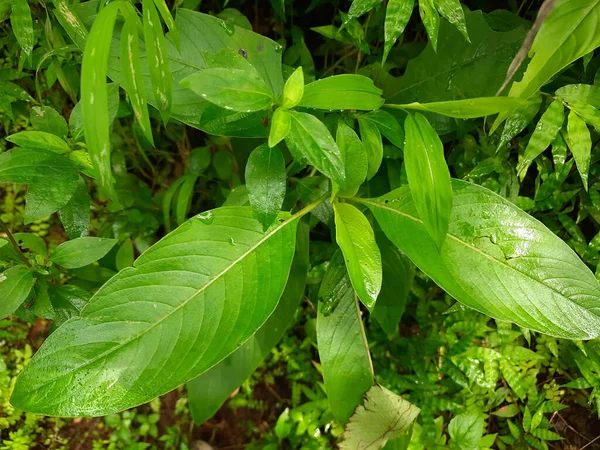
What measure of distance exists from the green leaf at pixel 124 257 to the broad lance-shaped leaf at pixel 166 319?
45cm

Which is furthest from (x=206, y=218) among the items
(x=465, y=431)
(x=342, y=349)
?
(x=465, y=431)

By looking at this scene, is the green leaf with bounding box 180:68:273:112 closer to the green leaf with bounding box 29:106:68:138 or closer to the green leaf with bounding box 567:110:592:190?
the green leaf with bounding box 29:106:68:138

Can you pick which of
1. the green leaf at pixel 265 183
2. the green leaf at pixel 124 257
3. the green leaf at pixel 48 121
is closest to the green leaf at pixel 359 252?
the green leaf at pixel 265 183

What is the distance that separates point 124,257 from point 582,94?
3.81 feet

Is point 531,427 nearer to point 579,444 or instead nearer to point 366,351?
point 579,444

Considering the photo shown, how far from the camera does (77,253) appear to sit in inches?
33.9

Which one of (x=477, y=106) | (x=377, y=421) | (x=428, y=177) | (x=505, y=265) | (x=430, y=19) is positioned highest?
(x=430, y=19)

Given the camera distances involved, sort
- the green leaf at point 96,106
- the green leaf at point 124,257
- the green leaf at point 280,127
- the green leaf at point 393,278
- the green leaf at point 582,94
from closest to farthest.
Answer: the green leaf at point 96,106 → the green leaf at point 280,127 → the green leaf at point 582,94 → the green leaf at point 393,278 → the green leaf at point 124,257

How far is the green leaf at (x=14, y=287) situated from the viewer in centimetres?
78

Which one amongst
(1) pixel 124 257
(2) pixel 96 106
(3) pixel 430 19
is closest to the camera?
(2) pixel 96 106

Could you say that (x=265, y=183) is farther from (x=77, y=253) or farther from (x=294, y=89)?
(x=77, y=253)

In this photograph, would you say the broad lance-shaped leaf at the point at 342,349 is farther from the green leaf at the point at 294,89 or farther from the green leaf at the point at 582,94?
the green leaf at the point at 582,94

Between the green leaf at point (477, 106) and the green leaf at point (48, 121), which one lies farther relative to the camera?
the green leaf at point (48, 121)

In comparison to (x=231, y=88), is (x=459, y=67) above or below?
below
